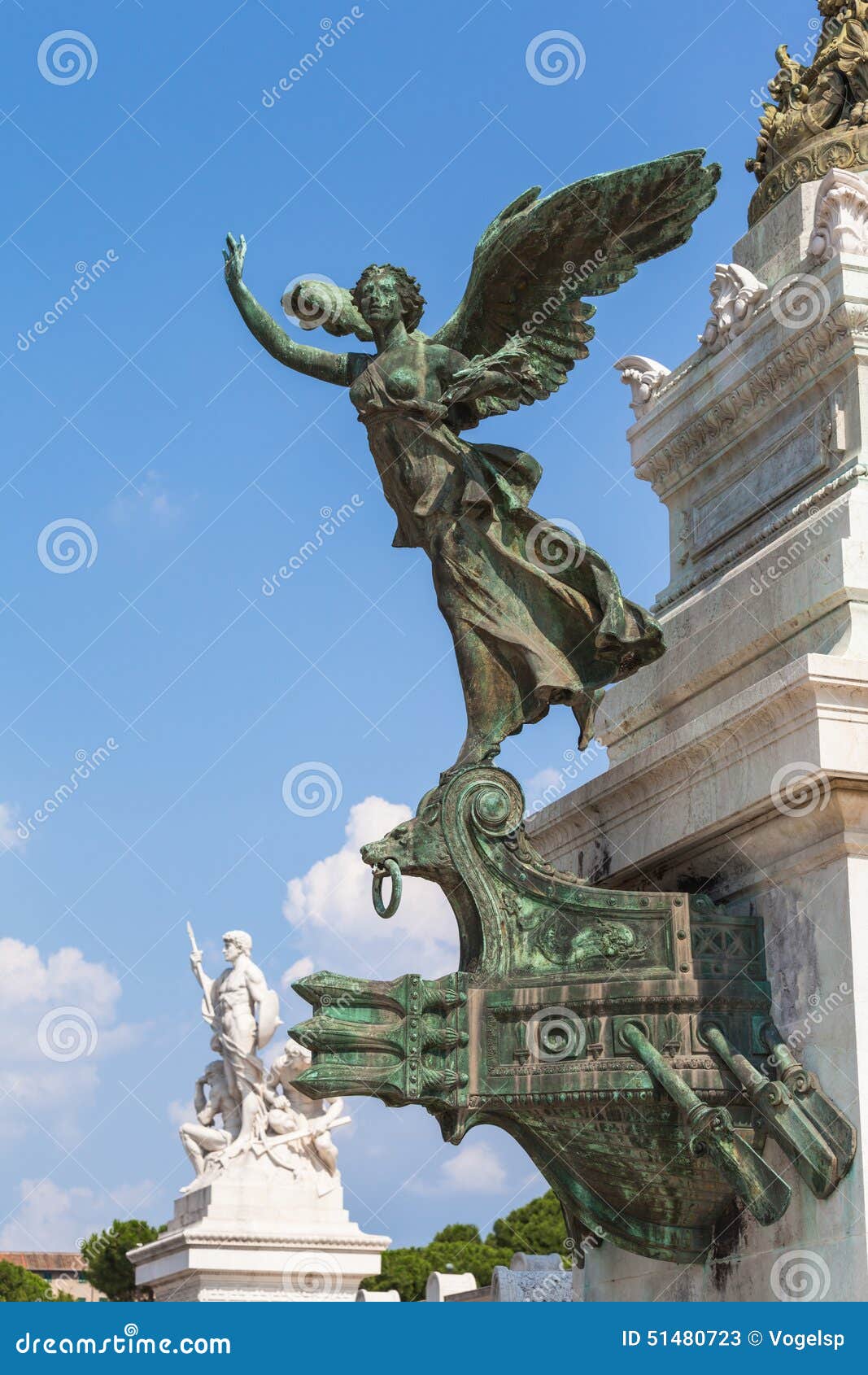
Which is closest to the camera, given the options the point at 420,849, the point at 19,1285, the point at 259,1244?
the point at 420,849

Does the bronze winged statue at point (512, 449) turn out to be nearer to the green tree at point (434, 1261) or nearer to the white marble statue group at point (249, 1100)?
the white marble statue group at point (249, 1100)

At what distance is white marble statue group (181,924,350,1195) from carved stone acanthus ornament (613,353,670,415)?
13.7 m

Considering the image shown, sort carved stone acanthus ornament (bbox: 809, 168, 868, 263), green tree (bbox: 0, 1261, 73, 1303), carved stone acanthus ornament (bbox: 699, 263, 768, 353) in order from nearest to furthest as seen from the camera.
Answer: carved stone acanthus ornament (bbox: 809, 168, 868, 263) → carved stone acanthus ornament (bbox: 699, 263, 768, 353) → green tree (bbox: 0, 1261, 73, 1303)

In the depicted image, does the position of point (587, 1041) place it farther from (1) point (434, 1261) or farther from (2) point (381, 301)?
(1) point (434, 1261)

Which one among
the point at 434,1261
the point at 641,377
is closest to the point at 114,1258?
the point at 434,1261

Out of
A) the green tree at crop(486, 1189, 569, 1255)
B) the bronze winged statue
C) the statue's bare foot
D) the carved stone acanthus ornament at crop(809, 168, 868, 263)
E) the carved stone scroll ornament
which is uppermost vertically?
the green tree at crop(486, 1189, 569, 1255)

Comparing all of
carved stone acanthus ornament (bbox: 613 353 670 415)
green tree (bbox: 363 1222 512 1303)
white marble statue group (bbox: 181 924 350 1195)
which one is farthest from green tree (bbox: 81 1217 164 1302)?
carved stone acanthus ornament (bbox: 613 353 670 415)

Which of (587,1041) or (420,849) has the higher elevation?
(420,849)

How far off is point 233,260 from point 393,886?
281 centimetres

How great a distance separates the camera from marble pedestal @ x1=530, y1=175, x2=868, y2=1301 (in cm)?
643

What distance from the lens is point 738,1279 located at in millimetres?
6828

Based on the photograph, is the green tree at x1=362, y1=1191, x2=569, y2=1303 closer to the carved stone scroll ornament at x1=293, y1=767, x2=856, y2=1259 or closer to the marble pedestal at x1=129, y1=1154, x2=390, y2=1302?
the marble pedestal at x1=129, y1=1154, x2=390, y2=1302

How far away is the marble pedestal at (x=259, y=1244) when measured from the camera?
68.0 ft

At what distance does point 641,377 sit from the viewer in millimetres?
9484
